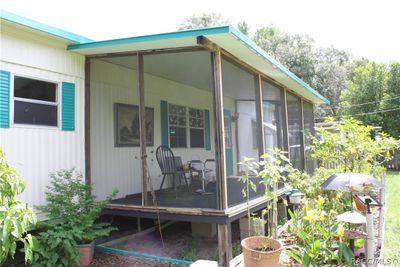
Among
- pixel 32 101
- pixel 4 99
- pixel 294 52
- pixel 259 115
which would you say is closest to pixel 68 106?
pixel 32 101

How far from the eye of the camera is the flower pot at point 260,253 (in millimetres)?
3223

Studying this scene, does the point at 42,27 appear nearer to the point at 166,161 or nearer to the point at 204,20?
the point at 166,161

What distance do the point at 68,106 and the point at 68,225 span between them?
1.71m

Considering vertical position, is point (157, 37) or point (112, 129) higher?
point (157, 37)

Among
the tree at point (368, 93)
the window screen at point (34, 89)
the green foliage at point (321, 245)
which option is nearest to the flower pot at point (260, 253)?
the green foliage at point (321, 245)

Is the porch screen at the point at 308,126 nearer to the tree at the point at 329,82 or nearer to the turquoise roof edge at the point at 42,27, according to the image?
the turquoise roof edge at the point at 42,27

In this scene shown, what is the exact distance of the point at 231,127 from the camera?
6.32 meters

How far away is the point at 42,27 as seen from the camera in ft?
13.9

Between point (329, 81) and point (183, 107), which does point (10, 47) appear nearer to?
point (183, 107)

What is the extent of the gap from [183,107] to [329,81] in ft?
61.6

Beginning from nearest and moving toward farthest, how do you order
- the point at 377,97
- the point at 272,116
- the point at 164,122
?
the point at 272,116 → the point at 164,122 → the point at 377,97

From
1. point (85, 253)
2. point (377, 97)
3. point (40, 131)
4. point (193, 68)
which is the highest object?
point (377, 97)

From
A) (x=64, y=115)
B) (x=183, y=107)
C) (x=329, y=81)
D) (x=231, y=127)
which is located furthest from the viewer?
(x=329, y=81)

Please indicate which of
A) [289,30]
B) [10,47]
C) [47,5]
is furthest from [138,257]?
[289,30]
